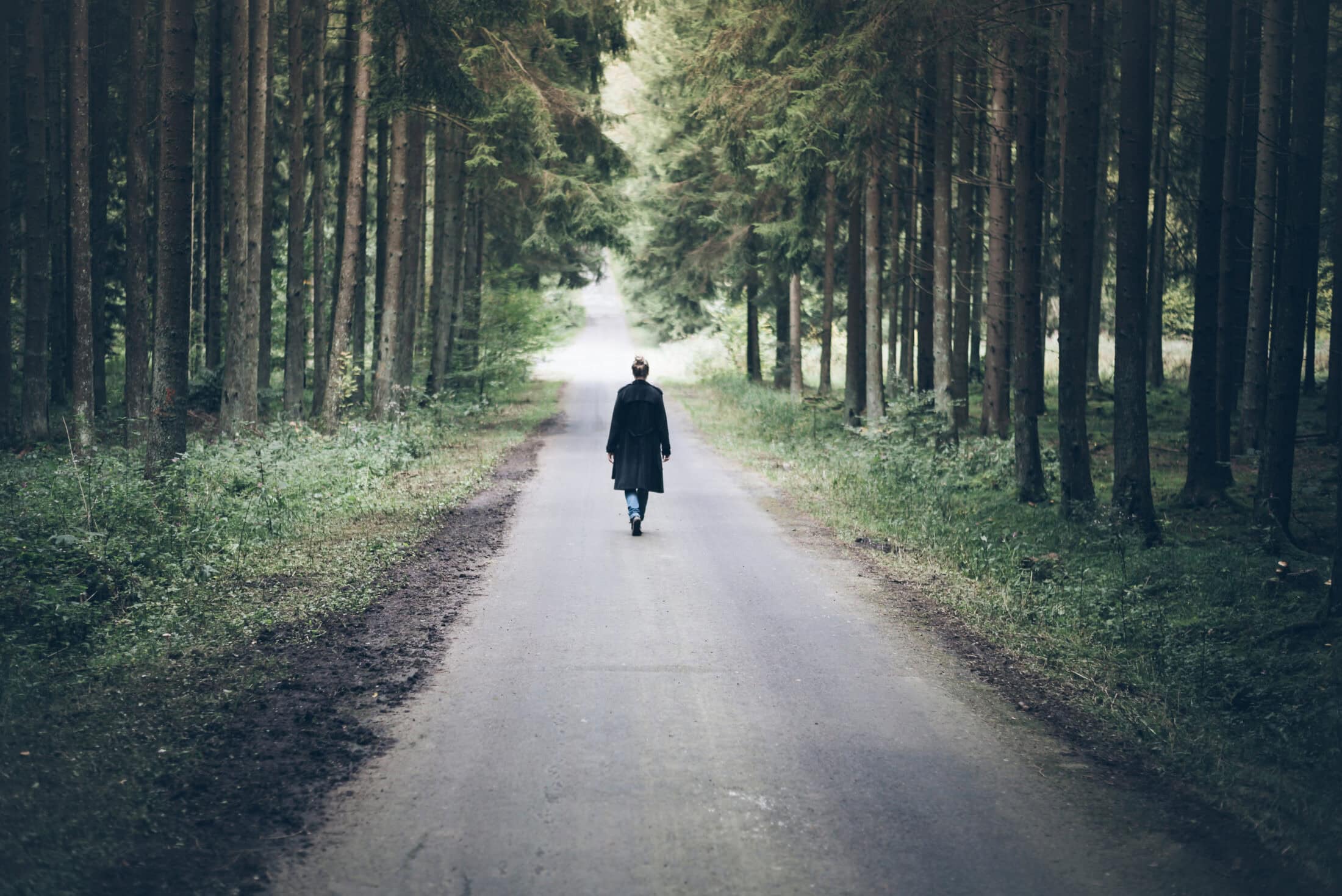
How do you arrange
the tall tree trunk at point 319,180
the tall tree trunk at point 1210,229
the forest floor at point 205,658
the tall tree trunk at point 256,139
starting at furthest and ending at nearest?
the tall tree trunk at point 319,180
the tall tree trunk at point 256,139
the tall tree trunk at point 1210,229
the forest floor at point 205,658

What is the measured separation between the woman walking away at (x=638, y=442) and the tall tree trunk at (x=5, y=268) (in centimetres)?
1383

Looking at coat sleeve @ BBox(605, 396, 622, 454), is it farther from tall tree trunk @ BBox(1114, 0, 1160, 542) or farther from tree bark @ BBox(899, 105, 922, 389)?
tree bark @ BBox(899, 105, 922, 389)

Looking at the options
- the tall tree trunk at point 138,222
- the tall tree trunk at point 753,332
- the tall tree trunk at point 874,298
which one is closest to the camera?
the tall tree trunk at point 138,222

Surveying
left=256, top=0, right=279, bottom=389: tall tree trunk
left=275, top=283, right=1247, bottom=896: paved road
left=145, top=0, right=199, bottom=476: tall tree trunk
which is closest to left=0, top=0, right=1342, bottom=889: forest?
left=145, top=0, right=199, bottom=476: tall tree trunk

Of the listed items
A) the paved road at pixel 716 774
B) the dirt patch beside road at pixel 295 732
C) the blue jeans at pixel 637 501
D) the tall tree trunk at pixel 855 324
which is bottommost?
the paved road at pixel 716 774

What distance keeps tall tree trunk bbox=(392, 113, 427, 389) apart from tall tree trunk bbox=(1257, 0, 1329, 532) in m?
16.6

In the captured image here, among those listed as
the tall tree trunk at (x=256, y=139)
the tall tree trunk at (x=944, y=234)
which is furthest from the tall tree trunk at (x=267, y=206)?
the tall tree trunk at (x=944, y=234)

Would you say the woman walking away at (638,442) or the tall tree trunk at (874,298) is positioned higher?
the tall tree trunk at (874,298)

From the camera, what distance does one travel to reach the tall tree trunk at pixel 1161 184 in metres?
20.1

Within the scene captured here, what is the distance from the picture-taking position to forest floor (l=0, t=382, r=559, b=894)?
180 inches

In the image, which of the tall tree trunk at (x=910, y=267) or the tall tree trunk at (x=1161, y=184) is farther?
the tall tree trunk at (x=910, y=267)

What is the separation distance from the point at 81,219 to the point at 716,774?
17.2m

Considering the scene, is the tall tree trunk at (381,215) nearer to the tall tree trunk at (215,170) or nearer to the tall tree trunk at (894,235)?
the tall tree trunk at (215,170)

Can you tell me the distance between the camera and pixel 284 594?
907 cm
